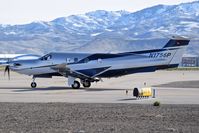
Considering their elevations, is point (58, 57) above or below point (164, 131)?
above

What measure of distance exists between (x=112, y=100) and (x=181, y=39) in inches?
494

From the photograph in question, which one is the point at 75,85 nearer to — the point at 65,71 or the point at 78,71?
the point at 78,71

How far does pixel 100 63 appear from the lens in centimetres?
4159

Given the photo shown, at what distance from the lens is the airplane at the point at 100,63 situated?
134 feet

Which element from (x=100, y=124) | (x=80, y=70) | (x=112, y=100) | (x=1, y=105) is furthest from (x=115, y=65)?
(x=100, y=124)

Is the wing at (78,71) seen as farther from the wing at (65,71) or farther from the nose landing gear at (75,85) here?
the nose landing gear at (75,85)

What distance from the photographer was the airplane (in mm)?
40812

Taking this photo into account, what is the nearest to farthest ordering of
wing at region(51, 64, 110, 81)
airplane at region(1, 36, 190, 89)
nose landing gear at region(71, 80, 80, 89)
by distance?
1. airplane at region(1, 36, 190, 89)
2. wing at region(51, 64, 110, 81)
3. nose landing gear at region(71, 80, 80, 89)

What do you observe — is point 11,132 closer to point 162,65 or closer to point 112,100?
point 112,100

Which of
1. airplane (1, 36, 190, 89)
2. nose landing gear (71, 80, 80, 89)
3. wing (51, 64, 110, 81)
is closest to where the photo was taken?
airplane (1, 36, 190, 89)

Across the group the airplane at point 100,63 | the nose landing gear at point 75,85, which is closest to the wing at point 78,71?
the airplane at point 100,63

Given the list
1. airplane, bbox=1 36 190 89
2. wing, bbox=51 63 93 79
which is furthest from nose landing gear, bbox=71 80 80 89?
wing, bbox=51 63 93 79

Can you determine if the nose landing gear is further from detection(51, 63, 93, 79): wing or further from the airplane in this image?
detection(51, 63, 93, 79): wing

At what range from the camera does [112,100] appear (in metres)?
30.4
